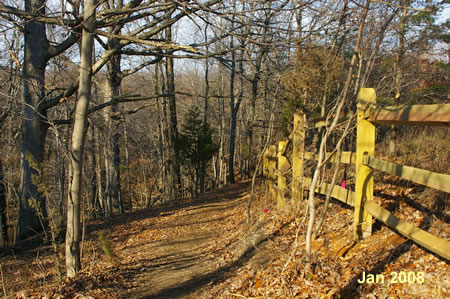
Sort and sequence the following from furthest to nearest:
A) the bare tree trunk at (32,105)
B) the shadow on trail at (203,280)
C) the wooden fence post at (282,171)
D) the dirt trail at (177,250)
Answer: the bare tree trunk at (32,105), the wooden fence post at (282,171), the dirt trail at (177,250), the shadow on trail at (203,280)

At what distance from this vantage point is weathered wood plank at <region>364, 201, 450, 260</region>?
2783mm

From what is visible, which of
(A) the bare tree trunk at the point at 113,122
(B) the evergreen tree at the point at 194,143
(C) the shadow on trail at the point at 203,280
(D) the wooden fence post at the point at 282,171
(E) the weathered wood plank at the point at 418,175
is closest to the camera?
(E) the weathered wood plank at the point at 418,175

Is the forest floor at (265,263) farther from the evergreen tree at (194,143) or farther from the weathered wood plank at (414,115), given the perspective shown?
the evergreen tree at (194,143)

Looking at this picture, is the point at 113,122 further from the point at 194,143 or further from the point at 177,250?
the point at 177,250

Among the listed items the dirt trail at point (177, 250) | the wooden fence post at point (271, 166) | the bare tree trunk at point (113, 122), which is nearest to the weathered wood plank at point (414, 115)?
the dirt trail at point (177, 250)

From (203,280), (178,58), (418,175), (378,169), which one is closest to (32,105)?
(178,58)

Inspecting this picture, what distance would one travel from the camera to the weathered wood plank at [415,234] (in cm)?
278

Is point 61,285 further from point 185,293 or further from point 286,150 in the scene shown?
point 286,150

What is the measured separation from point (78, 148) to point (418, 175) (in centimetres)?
436

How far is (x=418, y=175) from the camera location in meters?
3.06

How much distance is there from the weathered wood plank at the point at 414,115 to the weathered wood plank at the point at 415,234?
0.95 meters

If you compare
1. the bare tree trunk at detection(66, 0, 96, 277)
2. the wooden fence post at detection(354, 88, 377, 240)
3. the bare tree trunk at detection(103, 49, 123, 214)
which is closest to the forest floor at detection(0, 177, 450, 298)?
the wooden fence post at detection(354, 88, 377, 240)

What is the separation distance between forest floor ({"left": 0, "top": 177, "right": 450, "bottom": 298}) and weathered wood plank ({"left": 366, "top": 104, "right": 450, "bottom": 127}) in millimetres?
1263

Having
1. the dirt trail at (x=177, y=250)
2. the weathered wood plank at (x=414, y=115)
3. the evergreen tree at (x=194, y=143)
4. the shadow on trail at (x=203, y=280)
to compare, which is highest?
the weathered wood plank at (x=414, y=115)
